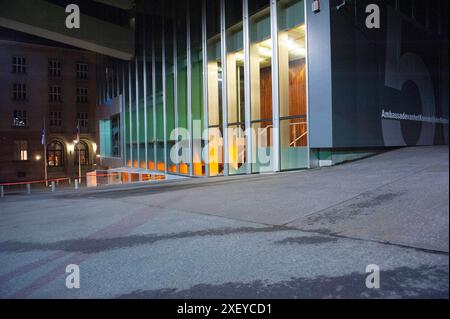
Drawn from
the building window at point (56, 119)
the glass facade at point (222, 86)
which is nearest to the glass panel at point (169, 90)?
the glass facade at point (222, 86)

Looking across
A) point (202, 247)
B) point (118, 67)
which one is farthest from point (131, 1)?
point (202, 247)

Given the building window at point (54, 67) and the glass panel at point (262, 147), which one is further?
the building window at point (54, 67)

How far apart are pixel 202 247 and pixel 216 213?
2.32 metres

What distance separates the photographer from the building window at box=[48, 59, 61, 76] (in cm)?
5206

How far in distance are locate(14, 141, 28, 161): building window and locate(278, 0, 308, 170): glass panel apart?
44.4 m

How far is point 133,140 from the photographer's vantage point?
33344 mm

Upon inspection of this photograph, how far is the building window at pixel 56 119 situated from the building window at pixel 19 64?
7.08 meters

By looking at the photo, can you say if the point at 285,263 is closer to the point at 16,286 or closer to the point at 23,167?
the point at 16,286

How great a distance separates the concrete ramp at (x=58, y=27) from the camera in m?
17.8

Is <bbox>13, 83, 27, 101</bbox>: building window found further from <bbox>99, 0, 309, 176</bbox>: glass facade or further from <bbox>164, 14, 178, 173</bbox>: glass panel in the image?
<bbox>164, 14, 178, 173</bbox>: glass panel

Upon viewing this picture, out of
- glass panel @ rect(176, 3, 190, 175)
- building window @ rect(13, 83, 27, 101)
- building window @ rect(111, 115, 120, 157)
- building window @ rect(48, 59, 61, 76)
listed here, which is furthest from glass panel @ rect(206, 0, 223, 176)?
building window @ rect(48, 59, 61, 76)

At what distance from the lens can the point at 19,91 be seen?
4972 centimetres

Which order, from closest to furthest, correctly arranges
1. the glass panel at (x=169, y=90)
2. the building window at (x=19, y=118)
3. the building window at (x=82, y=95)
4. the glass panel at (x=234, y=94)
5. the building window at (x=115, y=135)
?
the glass panel at (x=234, y=94) → the glass panel at (x=169, y=90) → the building window at (x=115, y=135) → the building window at (x=19, y=118) → the building window at (x=82, y=95)

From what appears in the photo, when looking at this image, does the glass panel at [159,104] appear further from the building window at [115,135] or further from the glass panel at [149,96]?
the building window at [115,135]
